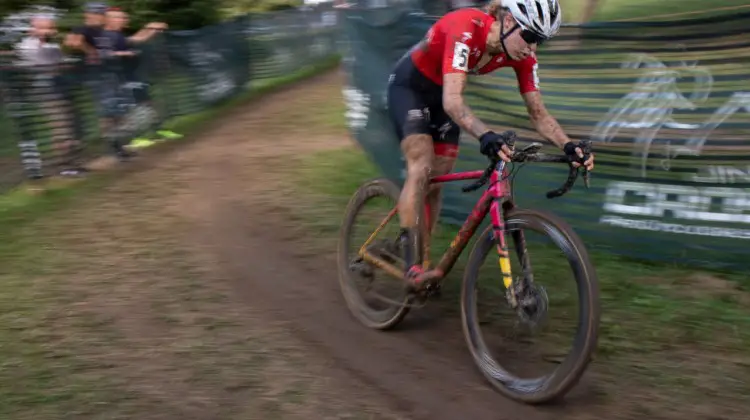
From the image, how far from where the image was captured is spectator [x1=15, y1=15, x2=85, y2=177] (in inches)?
353

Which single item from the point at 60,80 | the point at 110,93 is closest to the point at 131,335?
the point at 60,80

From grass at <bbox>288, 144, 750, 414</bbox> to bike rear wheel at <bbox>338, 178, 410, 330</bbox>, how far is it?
15.1 inches

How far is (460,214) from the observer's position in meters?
6.73

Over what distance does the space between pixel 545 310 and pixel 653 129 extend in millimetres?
2513

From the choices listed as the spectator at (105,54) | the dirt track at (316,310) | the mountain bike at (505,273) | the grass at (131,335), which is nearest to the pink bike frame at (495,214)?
the mountain bike at (505,273)

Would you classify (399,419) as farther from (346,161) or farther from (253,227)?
(346,161)

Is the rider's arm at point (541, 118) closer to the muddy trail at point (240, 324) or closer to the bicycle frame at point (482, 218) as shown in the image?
the bicycle frame at point (482, 218)

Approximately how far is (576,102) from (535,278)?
2522 mm

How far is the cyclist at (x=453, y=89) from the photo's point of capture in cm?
382

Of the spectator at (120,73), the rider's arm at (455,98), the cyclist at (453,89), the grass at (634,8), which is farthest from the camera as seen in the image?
the grass at (634,8)

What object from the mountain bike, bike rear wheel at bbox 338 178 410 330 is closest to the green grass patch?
bike rear wheel at bbox 338 178 410 330

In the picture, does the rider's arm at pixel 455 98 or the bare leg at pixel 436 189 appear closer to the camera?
the rider's arm at pixel 455 98

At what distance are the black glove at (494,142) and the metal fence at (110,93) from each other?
6921 mm

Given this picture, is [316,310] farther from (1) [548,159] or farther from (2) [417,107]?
(1) [548,159]
